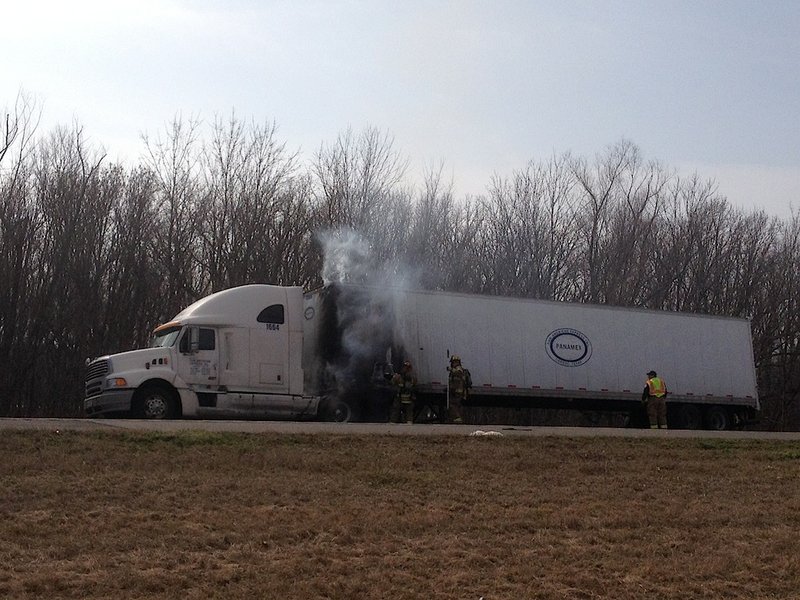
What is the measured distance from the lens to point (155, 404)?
21.1 m

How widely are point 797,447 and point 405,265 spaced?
78.3 feet

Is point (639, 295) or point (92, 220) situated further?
point (639, 295)

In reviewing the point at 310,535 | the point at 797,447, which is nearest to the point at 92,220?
the point at 797,447

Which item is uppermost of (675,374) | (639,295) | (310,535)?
(639,295)

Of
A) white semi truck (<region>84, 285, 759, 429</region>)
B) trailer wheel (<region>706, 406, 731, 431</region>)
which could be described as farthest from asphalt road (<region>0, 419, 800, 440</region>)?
trailer wheel (<region>706, 406, 731, 431</region>)

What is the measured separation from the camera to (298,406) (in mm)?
22594

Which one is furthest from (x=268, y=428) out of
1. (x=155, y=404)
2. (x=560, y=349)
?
(x=560, y=349)

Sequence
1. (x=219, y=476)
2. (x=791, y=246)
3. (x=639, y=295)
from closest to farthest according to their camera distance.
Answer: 1. (x=219, y=476)
2. (x=639, y=295)
3. (x=791, y=246)

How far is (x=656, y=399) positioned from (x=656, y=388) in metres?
0.29

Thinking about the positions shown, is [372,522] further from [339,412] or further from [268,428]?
[339,412]

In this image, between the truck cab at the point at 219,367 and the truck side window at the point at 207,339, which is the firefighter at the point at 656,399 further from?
the truck side window at the point at 207,339

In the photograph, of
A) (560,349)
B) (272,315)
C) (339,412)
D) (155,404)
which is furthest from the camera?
(560,349)

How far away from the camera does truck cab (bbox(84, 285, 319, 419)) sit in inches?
829

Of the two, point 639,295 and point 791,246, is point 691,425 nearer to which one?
point 639,295
